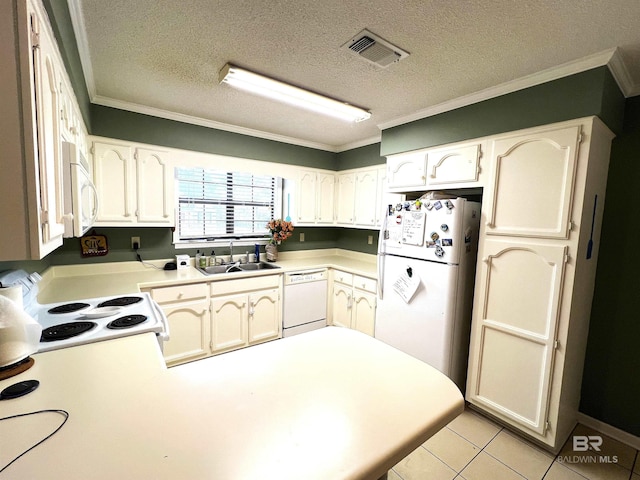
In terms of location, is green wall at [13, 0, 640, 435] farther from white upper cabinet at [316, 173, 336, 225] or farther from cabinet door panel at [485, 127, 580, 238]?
white upper cabinet at [316, 173, 336, 225]

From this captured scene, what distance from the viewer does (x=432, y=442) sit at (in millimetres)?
1963

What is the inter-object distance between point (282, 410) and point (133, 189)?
8.34ft

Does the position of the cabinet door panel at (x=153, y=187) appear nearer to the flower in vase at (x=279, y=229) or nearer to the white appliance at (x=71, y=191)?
the flower in vase at (x=279, y=229)

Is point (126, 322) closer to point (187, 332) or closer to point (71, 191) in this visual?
point (71, 191)

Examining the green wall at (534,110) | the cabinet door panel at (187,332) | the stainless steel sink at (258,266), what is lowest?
the cabinet door panel at (187,332)

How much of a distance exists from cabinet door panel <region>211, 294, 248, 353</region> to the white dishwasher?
0.49 meters

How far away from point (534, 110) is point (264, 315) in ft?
9.44

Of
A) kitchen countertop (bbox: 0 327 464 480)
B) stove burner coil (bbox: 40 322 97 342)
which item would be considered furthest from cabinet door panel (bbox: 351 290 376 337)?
stove burner coil (bbox: 40 322 97 342)

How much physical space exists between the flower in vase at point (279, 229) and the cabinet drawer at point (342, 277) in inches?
30.0

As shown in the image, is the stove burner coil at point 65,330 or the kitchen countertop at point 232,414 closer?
the kitchen countertop at point 232,414

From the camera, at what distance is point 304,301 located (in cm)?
336

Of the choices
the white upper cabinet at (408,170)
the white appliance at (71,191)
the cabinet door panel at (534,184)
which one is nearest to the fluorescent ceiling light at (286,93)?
the white upper cabinet at (408,170)

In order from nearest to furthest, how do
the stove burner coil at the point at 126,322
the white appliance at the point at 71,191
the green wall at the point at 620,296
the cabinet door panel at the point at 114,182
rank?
the white appliance at the point at 71,191 < the stove burner coil at the point at 126,322 < the green wall at the point at 620,296 < the cabinet door panel at the point at 114,182

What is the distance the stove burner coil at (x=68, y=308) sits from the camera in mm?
1653
